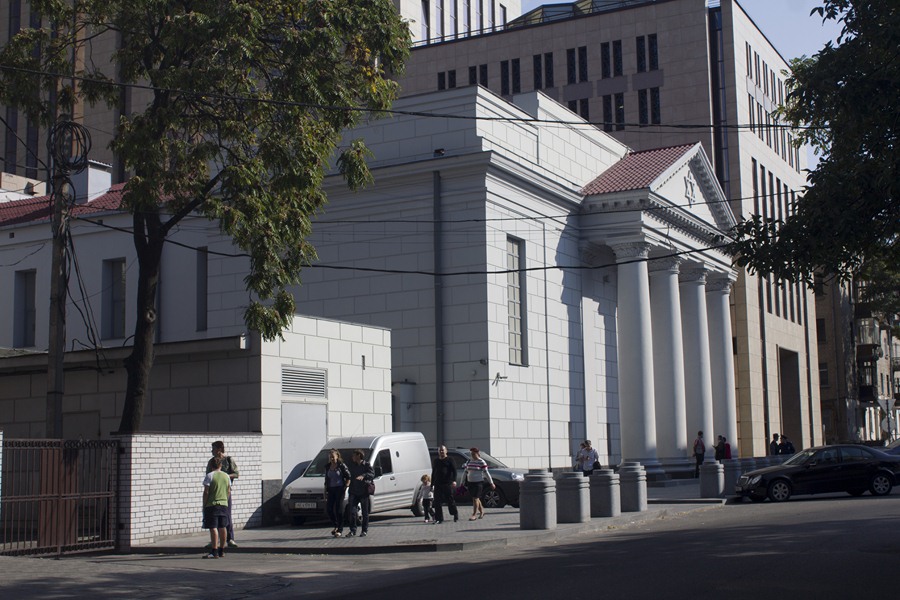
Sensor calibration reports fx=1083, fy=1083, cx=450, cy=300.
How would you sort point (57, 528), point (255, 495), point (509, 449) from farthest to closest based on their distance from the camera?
point (509, 449) < point (255, 495) < point (57, 528)

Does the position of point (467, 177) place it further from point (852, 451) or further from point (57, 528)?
point (57, 528)

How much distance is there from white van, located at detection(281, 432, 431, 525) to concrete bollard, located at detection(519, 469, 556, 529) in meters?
3.68

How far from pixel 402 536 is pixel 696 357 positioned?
2475cm

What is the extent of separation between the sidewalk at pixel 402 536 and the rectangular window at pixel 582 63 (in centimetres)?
3763

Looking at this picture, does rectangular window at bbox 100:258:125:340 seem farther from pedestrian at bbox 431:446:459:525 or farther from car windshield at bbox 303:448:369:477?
pedestrian at bbox 431:446:459:525

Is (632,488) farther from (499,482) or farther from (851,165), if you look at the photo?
(851,165)

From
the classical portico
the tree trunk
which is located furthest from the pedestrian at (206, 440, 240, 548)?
the classical portico

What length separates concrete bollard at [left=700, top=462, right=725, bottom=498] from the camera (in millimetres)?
29469

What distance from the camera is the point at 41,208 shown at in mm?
40719

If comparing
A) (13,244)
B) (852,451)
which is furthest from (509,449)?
(13,244)

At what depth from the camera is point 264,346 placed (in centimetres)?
2295

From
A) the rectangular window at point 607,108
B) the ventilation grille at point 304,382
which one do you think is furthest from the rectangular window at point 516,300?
the rectangular window at point 607,108

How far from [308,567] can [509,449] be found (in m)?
16.5

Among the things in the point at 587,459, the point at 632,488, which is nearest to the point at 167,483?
the point at 632,488
